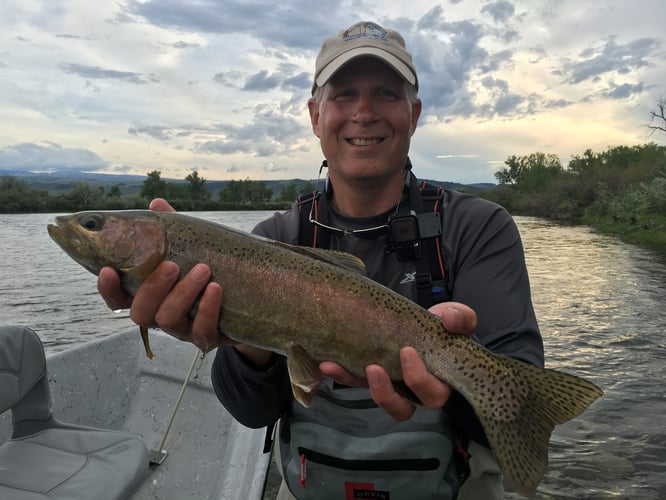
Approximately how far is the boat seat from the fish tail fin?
9.17ft

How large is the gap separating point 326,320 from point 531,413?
1083 mm

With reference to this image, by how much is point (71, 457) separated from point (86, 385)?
1845mm

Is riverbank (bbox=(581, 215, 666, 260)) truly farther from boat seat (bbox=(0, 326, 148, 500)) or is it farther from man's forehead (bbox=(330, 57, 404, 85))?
boat seat (bbox=(0, 326, 148, 500))

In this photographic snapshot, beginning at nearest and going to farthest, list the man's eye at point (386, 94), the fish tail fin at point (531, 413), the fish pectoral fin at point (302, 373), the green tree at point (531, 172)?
the fish tail fin at point (531, 413) < the fish pectoral fin at point (302, 373) < the man's eye at point (386, 94) < the green tree at point (531, 172)

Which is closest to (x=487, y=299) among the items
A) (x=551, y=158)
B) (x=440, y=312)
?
(x=440, y=312)

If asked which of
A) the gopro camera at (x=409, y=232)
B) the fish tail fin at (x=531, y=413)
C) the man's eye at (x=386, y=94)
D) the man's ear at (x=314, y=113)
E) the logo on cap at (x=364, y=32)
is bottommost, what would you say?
the fish tail fin at (x=531, y=413)

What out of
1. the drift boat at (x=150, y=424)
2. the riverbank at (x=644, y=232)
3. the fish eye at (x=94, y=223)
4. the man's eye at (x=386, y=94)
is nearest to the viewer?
the fish eye at (x=94, y=223)

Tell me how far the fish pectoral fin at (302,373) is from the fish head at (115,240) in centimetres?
86

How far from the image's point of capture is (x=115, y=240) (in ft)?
8.77

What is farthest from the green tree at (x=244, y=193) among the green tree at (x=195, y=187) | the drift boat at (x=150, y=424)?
the drift boat at (x=150, y=424)

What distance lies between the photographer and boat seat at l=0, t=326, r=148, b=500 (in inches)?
138

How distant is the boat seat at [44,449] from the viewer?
3518mm

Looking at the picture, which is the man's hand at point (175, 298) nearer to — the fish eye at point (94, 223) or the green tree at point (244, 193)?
the fish eye at point (94, 223)

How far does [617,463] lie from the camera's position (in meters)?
7.17
